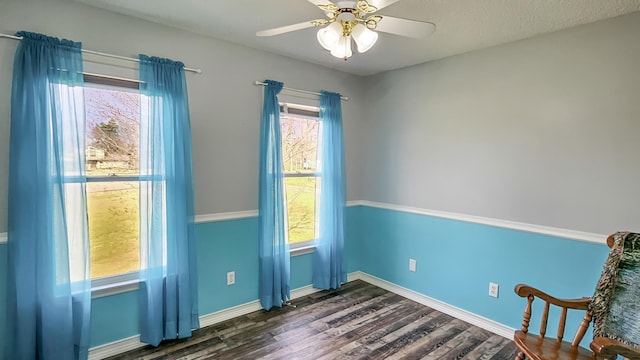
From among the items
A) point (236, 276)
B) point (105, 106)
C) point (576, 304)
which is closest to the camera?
point (576, 304)

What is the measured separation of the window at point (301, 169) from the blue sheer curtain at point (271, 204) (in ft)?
0.63

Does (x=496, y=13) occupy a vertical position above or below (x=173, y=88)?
above

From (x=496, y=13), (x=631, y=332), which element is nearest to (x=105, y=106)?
(x=496, y=13)

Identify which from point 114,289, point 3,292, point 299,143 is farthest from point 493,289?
point 3,292

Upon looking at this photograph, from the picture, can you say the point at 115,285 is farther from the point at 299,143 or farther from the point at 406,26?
the point at 406,26

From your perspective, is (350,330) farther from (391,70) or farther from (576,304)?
(391,70)

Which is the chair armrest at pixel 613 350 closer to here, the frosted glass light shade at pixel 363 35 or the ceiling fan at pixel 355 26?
the ceiling fan at pixel 355 26

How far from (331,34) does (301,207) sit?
2.18 m

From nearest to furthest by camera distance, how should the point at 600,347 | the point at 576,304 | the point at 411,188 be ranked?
the point at 600,347
the point at 576,304
the point at 411,188

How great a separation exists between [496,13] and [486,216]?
1608 millimetres

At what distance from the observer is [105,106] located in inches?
90.5

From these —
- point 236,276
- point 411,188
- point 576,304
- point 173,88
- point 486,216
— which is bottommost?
point 236,276

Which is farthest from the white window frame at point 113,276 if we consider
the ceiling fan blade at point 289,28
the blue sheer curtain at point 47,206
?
the ceiling fan blade at point 289,28

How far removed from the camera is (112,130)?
2348 millimetres
